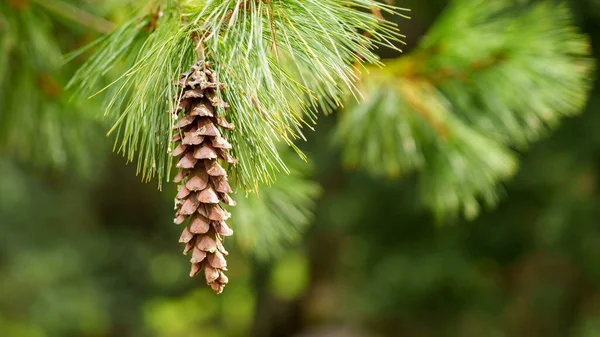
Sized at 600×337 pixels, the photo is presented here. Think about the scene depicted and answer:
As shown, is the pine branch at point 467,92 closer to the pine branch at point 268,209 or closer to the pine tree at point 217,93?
the pine branch at point 268,209

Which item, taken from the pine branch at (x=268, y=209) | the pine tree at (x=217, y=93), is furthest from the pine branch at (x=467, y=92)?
the pine tree at (x=217, y=93)

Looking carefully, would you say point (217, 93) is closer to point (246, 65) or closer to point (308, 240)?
point (246, 65)

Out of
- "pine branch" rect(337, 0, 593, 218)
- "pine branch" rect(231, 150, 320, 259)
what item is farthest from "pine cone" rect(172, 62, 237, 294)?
"pine branch" rect(337, 0, 593, 218)

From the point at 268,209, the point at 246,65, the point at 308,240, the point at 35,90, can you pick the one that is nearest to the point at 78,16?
the point at 35,90

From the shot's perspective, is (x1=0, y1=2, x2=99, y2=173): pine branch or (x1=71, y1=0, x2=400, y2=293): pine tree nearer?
(x1=71, y1=0, x2=400, y2=293): pine tree

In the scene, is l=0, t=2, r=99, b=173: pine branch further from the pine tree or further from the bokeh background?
the pine tree
